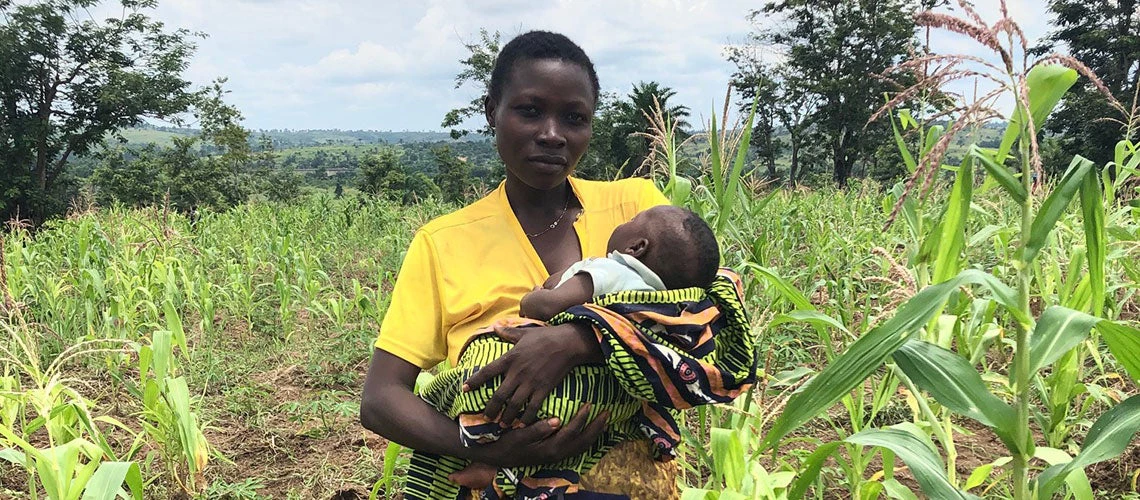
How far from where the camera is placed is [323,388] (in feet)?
10.6

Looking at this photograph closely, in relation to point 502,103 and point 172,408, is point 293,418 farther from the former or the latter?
point 502,103

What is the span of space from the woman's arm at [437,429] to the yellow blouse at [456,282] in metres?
0.05

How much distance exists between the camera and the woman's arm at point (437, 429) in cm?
105

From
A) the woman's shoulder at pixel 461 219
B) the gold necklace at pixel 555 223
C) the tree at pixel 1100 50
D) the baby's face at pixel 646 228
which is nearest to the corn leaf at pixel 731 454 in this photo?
the baby's face at pixel 646 228

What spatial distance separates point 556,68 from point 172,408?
1837 millimetres

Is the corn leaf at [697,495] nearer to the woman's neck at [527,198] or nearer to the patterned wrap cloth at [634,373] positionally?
the patterned wrap cloth at [634,373]

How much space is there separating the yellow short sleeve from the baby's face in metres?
0.37

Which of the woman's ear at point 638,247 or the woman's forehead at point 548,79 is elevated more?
the woman's forehead at point 548,79

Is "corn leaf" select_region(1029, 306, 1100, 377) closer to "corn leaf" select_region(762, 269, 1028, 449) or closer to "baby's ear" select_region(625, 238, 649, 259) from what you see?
"corn leaf" select_region(762, 269, 1028, 449)

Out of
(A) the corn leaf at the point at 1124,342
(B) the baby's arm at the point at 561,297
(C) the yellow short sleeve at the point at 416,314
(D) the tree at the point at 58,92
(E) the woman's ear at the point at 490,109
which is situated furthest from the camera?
(D) the tree at the point at 58,92

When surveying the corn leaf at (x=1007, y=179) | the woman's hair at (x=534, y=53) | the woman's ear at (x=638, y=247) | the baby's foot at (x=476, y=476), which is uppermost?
the woman's hair at (x=534, y=53)

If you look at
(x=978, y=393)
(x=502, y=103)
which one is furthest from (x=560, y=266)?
(x=978, y=393)

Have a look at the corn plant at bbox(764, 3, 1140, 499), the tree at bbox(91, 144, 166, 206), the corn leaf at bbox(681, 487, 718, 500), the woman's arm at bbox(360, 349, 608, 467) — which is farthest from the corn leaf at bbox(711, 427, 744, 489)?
the tree at bbox(91, 144, 166, 206)

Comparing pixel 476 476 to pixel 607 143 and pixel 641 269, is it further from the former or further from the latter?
pixel 607 143
